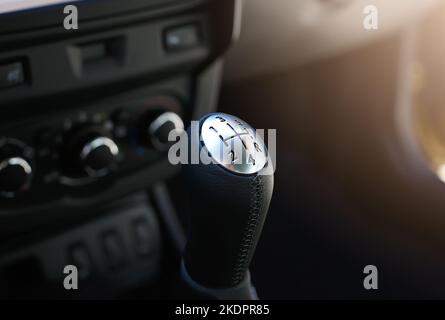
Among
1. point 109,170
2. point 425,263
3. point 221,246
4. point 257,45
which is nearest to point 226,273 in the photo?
point 221,246

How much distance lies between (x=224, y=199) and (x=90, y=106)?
255 millimetres

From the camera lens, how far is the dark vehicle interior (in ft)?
2.39

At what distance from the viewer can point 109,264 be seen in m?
0.95

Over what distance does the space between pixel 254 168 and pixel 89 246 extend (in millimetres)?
403

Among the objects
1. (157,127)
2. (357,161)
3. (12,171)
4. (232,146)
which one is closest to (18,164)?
(12,171)

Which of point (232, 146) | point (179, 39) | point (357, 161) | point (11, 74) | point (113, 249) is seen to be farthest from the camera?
point (357, 161)

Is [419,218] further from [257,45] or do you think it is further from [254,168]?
[254,168]

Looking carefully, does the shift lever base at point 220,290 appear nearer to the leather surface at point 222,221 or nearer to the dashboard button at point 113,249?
the leather surface at point 222,221

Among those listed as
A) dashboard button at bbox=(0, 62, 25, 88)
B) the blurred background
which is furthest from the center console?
the blurred background

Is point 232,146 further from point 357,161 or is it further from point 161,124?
point 357,161

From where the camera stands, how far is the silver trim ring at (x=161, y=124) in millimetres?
834

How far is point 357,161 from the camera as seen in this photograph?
141 centimetres

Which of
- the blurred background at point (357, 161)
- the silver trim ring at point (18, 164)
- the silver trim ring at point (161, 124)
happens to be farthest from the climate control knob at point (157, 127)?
the blurred background at point (357, 161)

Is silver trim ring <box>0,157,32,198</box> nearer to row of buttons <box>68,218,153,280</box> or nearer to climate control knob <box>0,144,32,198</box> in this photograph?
climate control knob <box>0,144,32,198</box>
